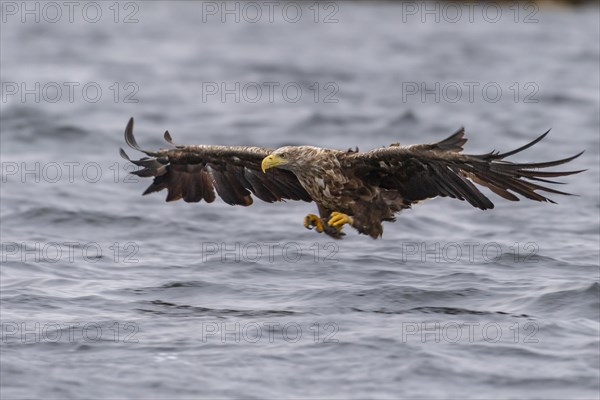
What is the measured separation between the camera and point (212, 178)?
40.7ft

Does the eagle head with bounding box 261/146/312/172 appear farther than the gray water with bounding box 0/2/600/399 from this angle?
Yes

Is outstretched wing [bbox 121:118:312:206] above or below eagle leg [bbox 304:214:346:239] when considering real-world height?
above

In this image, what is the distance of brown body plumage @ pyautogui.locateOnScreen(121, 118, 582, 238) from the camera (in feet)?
34.3

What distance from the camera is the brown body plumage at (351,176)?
34.3ft

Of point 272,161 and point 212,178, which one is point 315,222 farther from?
point 212,178

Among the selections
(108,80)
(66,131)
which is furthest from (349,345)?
(108,80)

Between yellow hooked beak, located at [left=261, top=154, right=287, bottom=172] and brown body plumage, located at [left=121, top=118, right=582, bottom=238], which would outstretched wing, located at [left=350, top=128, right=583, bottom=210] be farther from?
yellow hooked beak, located at [left=261, top=154, right=287, bottom=172]

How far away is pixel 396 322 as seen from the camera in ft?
37.3

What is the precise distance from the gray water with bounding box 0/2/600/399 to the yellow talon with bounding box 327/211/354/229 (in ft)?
3.15

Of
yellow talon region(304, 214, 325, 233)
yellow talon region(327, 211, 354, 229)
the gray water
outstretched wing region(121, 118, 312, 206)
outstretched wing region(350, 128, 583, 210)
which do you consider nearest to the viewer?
the gray water

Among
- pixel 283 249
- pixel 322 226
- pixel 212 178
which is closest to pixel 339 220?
pixel 322 226

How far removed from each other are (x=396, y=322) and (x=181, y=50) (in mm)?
23052

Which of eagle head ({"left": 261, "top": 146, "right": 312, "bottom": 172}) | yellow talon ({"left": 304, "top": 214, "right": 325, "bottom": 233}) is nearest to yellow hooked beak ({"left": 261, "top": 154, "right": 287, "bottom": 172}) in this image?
eagle head ({"left": 261, "top": 146, "right": 312, "bottom": 172})

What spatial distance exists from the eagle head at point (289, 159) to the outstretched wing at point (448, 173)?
0.46m
